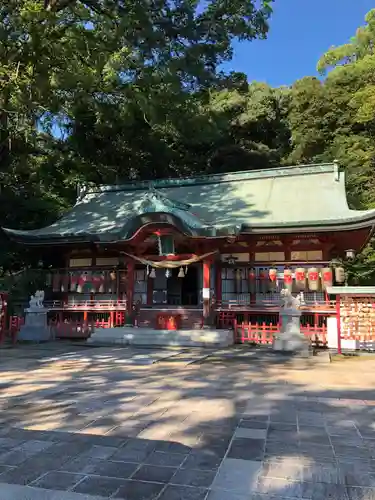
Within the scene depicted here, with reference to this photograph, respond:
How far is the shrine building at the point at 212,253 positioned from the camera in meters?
13.4

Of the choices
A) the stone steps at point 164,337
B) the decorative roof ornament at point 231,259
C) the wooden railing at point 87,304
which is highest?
the decorative roof ornament at point 231,259

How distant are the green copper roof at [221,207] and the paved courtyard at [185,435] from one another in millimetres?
6308

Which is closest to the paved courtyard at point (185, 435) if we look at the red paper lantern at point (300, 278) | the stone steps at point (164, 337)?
the stone steps at point (164, 337)

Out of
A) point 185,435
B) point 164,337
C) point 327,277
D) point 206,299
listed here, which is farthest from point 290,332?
point 185,435

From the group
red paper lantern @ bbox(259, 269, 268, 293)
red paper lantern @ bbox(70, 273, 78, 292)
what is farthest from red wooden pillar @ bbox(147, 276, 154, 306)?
red paper lantern @ bbox(259, 269, 268, 293)

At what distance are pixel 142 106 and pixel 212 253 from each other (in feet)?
17.1

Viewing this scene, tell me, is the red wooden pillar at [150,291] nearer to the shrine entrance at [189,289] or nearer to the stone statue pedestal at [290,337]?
the shrine entrance at [189,289]

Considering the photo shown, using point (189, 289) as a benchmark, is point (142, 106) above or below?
above

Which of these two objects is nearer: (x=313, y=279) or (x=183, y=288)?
(x=313, y=279)

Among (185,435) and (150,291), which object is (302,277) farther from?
(185,435)

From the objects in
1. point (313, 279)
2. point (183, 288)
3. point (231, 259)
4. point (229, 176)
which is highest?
point (229, 176)

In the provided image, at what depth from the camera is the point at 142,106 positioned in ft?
41.9

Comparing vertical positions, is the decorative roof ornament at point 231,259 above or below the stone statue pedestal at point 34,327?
above

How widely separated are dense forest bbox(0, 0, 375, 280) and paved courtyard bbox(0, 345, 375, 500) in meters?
8.27
